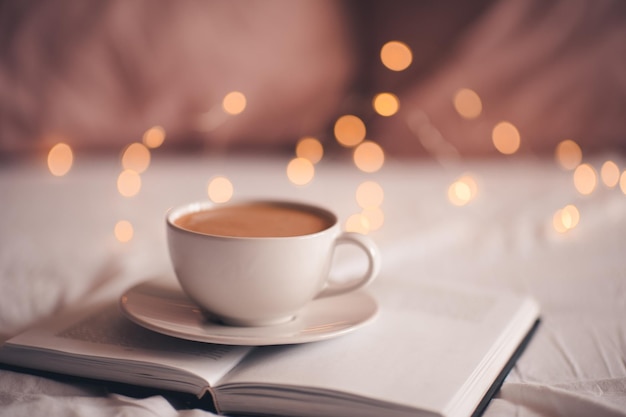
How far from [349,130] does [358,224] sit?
481 mm

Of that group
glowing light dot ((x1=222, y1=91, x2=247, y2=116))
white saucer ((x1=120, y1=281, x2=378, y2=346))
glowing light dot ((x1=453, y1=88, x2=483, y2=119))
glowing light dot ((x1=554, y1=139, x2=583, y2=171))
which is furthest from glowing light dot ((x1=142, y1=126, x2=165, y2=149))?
glowing light dot ((x1=554, y1=139, x2=583, y2=171))

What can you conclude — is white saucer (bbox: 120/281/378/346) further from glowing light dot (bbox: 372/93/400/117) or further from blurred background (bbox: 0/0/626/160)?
glowing light dot (bbox: 372/93/400/117)

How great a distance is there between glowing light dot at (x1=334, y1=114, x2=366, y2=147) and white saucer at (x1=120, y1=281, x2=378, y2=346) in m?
0.85

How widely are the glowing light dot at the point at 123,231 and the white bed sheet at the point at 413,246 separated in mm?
13

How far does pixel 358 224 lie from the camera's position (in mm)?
1046

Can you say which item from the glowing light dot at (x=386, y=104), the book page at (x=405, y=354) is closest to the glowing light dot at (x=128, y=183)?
the glowing light dot at (x=386, y=104)

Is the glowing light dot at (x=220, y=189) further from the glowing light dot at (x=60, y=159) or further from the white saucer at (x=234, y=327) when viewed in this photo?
the white saucer at (x=234, y=327)

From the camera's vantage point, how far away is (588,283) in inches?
31.4

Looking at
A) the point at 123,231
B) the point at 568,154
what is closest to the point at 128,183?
the point at 123,231

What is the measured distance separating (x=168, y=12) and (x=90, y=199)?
1.29 ft

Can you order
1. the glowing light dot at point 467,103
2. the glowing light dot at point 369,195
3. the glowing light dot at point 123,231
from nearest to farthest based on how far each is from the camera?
1. the glowing light dot at point 123,231
2. the glowing light dot at point 369,195
3. the glowing light dot at point 467,103

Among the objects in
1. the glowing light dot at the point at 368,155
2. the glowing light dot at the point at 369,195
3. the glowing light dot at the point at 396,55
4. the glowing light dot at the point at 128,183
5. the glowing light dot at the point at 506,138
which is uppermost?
the glowing light dot at the point at 396,55

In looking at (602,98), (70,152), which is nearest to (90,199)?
(70,152)

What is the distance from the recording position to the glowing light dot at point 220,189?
1.19 metres
